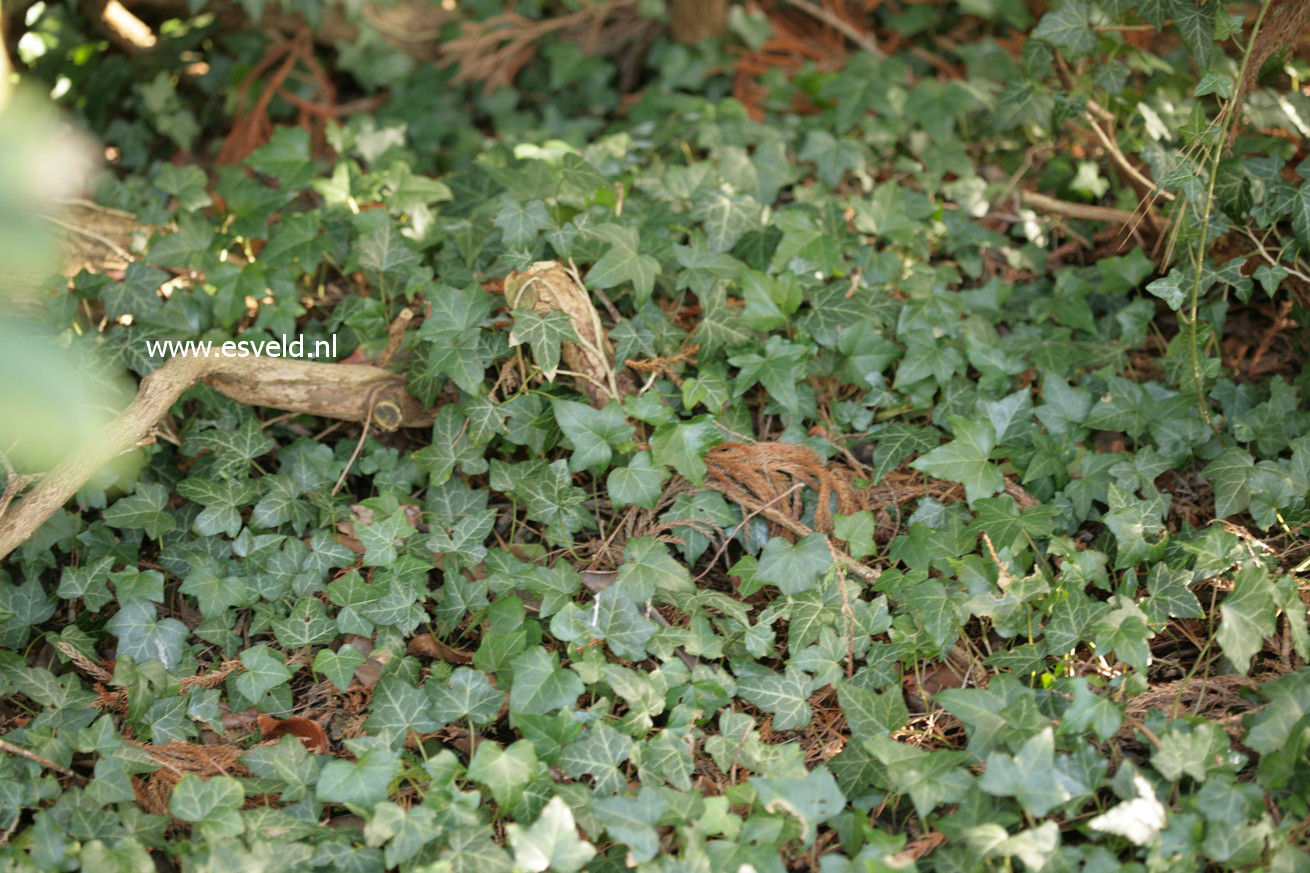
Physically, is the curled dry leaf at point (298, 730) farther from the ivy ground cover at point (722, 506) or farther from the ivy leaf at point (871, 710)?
the ivy leaf at point (871, 710)

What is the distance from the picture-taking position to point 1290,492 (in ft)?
6.16

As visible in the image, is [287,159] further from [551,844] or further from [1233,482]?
[1233,482]

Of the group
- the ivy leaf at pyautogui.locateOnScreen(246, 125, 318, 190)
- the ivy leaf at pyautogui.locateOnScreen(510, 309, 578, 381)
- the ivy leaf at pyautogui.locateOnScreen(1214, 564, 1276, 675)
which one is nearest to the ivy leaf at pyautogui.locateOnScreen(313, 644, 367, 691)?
the ivy leaf at pyautogui.locateOnScreen(510, 309, 578, 381)

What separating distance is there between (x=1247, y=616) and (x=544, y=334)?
1.32m

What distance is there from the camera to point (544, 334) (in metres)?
1.95

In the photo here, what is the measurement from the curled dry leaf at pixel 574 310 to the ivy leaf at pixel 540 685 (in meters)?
0.56

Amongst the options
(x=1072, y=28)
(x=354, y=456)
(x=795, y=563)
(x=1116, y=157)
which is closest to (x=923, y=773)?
(x=795, y=563)

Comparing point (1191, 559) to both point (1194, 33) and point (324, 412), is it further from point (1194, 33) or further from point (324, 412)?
point (324, 412)

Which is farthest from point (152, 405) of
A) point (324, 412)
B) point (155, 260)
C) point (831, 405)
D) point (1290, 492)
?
point (1290, 492)

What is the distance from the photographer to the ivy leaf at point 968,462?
6.33ft

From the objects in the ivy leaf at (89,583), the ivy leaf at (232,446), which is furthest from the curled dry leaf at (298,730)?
the ivy leaf at (232,446)

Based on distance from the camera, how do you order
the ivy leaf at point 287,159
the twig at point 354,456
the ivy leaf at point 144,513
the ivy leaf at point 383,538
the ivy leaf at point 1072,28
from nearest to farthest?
the ivy leaf at point 383,538 < the ivy leaf at point 144,513 < the twig at point 354,456 < the ivy leaf at point 1072,28 < the ivy leaf at point 287,159

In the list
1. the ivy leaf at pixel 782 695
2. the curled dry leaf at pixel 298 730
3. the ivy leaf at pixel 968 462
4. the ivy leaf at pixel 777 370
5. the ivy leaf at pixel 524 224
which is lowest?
the curled dry leaf at pixel 298 730

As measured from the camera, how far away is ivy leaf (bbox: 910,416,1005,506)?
1.93m
